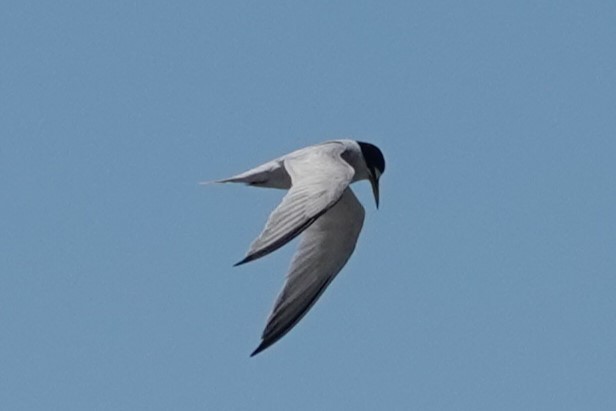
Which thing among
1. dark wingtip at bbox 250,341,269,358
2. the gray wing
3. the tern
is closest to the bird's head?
the tern

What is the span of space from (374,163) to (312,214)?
5.01 metres

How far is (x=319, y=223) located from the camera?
2078cm

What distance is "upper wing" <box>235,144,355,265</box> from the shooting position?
1591cm

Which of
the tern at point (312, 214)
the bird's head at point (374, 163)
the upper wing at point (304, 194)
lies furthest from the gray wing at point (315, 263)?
the upper wing at point (304, 194)

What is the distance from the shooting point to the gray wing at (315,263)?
1920cm

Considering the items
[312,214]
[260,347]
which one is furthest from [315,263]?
[312,214]

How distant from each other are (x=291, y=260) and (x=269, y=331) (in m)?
1.27

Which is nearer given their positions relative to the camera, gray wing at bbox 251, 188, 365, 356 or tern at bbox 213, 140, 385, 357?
tern at bbox 213, 140, 385, 357

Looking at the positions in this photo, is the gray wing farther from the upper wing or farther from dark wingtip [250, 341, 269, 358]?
the upper wing

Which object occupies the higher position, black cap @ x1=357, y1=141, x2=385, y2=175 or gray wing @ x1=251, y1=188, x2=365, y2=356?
black cap @ x1=357, y1=141, x2=385, y2=175

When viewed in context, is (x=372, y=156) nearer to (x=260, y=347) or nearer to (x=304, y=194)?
(x=260, y=347)

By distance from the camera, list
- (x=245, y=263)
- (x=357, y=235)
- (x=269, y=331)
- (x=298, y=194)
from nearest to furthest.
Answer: (x=245, y=263) < (x=298, y=194) < (x=269, y=331) < (x=357, y=235)

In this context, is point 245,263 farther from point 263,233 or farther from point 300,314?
point 300,314

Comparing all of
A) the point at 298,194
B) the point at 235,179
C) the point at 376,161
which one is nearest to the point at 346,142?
the point at 376,161
